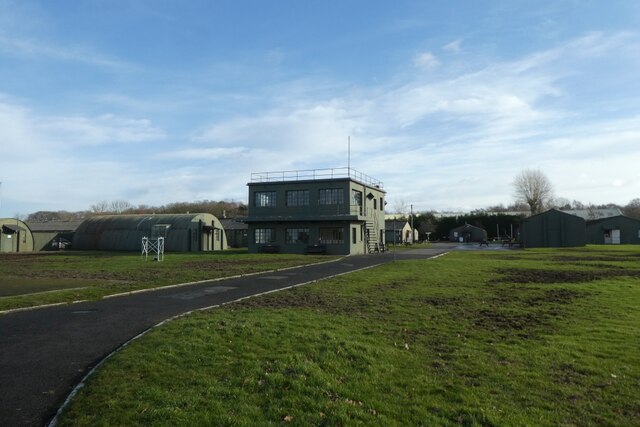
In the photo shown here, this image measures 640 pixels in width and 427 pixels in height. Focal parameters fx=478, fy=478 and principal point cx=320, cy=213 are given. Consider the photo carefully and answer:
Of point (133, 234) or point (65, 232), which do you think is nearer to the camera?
point (133, 234)

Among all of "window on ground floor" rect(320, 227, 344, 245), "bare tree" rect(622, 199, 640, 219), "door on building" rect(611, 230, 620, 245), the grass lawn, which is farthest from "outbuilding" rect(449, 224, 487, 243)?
the grass lawn

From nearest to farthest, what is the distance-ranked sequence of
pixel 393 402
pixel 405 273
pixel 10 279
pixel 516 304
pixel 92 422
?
pixel 92 422 → pixel 393 402 → pixel 516 304 → pixel 10 279 → pixel 405 273

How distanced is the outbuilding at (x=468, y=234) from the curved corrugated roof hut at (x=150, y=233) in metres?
56.3

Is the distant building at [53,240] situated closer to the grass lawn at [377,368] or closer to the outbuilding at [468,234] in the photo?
the grass lawn at [377,368]

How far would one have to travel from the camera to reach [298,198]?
45688 mm

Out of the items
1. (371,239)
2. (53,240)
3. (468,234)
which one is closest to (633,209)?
(468,234)

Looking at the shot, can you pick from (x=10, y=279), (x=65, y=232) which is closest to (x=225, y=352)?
(x=10, y=279)

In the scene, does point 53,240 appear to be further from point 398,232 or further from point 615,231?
point 615,231

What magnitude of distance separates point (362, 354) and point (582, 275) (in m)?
17.7

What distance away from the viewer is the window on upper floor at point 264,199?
153 feet

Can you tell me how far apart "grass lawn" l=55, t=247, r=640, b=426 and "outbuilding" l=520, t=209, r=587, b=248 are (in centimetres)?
5167

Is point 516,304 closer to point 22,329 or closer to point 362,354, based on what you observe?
point 362,354

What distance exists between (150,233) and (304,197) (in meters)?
20.6

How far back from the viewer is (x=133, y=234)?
55469 mm
